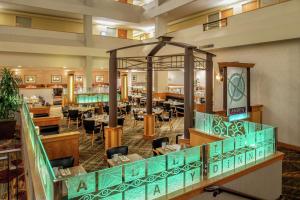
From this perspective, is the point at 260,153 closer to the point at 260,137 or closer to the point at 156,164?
the point at 260,137

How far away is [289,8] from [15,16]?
1391 cm

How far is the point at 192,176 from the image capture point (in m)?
3.16

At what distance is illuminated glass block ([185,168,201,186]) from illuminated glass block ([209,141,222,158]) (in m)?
0.31

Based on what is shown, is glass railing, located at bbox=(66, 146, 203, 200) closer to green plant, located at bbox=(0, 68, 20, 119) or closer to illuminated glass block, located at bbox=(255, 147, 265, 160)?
illuminated glass block, located at bbox=(255, 147, 265, 160)

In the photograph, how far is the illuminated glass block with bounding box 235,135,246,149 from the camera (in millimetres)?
3699

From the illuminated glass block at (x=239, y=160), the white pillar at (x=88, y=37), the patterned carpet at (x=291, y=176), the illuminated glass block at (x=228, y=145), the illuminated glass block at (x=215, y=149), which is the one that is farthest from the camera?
the white pillar at (x=88, y=37)

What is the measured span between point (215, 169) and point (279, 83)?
235 inches

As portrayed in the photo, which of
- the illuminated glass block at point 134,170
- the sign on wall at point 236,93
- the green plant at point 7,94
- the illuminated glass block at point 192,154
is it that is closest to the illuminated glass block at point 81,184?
the illuminated glass block at point 134,170

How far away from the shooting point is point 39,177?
265 centimetres

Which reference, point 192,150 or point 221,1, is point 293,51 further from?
point 192,150

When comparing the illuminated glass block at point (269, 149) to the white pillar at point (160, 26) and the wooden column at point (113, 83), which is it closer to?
the wooden column at point (113, 83)

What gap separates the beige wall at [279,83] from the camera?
7488 millimetres

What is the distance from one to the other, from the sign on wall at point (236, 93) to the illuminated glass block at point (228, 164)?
104 inches

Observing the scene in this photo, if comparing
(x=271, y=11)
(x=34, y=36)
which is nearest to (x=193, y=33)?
(x=271, y=11)
